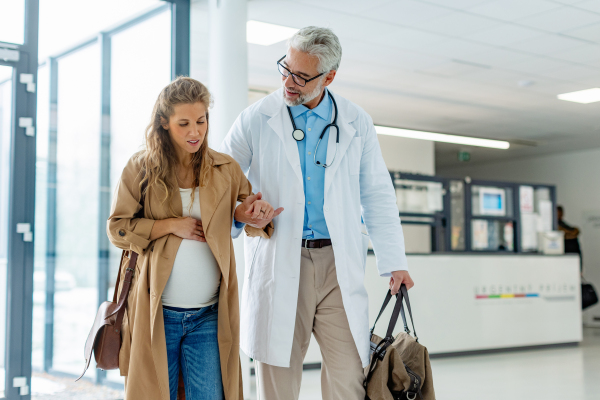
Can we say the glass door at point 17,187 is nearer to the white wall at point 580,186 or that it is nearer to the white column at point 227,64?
the white column at point 227,64

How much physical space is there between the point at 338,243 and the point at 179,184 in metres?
0.54

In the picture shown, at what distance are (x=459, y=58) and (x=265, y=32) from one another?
6.35 feet

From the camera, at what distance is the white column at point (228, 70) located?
14.1 ft

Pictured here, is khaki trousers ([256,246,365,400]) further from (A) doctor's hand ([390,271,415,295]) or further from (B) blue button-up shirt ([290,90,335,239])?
(A) doctor's hand ([390,271,415,295])

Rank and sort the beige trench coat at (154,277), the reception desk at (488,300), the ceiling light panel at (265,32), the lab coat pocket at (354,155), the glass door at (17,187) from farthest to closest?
the reception desk at (488,300) < the ceiling light panel at (265,32) < the glass door at (17,187) < the lab coat pocket at (354,155) < the beige trench coat at (154,277)

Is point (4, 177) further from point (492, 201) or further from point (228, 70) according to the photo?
point (492, 201)

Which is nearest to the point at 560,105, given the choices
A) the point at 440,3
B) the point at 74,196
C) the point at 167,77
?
the point at 440,3

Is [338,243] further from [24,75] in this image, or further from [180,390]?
[24,75]

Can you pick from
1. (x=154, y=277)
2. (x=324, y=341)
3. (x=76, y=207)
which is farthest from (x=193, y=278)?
(x=76, y=207)

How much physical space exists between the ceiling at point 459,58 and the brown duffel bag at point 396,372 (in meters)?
3.24

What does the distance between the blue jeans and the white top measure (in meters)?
0.04

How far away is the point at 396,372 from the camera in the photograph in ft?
6.65

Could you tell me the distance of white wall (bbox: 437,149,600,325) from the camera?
35.8ft

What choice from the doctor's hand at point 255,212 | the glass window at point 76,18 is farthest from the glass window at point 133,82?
the doctor's hand at point 255,212
